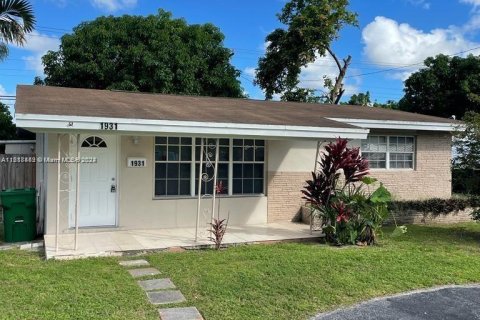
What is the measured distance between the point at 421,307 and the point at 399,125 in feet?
27.6

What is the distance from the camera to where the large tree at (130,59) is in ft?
72.2

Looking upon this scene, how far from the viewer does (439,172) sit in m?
15.2

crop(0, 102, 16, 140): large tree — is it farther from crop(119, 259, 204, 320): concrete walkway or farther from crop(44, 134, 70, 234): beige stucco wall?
crop(119, 259, 204, 320): concrete walkway

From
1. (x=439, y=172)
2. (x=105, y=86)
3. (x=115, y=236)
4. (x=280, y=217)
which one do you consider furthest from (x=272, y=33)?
(x=115, y=236)

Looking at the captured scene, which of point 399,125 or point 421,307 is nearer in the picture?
point 421,307

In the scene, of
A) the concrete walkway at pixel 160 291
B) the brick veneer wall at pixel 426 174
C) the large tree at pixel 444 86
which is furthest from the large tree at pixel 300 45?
the concrete walkway at pixel 160 291

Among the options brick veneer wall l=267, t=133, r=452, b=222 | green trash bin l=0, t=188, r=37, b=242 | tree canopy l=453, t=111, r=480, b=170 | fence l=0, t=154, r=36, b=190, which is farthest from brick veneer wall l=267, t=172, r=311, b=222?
fence l=0, t=154, r=36, b=190

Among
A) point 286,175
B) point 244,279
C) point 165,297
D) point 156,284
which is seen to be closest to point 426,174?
point 286,175

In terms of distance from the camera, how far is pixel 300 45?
82.9 ft

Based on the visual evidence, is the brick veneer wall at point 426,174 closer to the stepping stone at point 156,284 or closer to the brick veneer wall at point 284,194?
the brick veneer wall at point 284,194

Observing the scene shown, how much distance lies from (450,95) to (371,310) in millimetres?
26106

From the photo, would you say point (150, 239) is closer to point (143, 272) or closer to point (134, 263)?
point (134, 263)

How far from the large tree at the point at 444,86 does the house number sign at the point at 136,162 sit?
72.6 feet

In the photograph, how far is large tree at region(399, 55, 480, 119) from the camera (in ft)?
91.8
